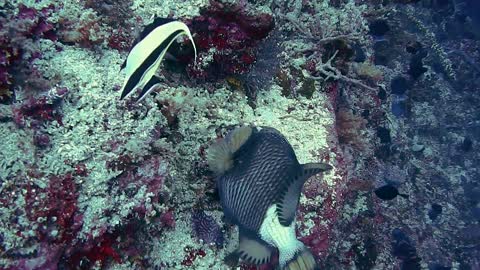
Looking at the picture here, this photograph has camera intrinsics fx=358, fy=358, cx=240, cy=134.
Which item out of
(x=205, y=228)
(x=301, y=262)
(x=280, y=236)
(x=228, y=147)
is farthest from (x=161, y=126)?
(x=301, y=262)

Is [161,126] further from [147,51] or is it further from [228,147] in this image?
[147,51]

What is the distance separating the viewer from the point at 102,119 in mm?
2486

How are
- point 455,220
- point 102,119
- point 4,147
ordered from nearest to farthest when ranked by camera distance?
point 4,147
point 102,119
point 455,220

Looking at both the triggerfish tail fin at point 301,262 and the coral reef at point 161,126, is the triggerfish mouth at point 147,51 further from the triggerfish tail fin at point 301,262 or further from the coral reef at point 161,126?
the triggerfish tail fin at point 301,262

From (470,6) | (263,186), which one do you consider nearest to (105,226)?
(263,186)

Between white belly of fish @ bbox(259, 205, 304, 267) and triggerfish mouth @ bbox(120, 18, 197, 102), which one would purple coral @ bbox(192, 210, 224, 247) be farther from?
triggerfish mouth @ bbox(120, 18, 197, 102)

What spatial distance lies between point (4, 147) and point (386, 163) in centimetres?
678

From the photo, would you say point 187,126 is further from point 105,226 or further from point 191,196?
point 105,226

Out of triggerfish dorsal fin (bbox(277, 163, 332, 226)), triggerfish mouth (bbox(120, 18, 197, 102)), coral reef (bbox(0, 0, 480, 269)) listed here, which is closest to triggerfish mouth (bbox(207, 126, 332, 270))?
triggerfish dorsal fin (bbox(277, 163, 332, 226))

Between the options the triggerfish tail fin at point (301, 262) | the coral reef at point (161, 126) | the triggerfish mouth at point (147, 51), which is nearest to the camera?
the triggerfish mouth at point (147, 51)

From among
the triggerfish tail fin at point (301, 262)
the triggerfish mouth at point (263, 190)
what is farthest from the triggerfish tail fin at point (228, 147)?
the triggerfish tail fin at point (301, 262)

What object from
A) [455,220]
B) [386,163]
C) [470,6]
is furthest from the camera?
[470,6]

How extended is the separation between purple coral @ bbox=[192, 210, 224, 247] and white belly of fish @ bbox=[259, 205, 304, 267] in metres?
0.89

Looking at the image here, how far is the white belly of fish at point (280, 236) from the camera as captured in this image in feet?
6.69
